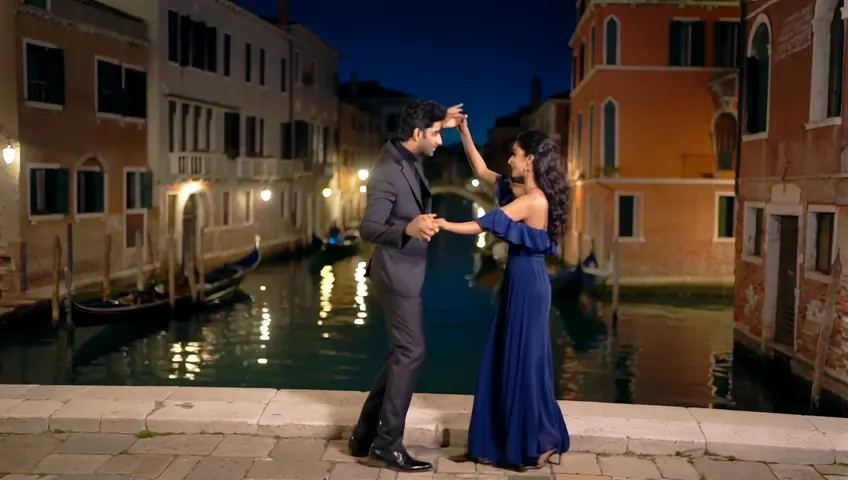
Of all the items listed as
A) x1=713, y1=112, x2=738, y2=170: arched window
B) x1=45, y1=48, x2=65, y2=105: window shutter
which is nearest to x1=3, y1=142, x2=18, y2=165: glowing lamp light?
x1=45, y1=48, x2=65, y2=105: window shutter

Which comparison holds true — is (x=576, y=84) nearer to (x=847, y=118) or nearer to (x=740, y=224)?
(x=740, y=224)

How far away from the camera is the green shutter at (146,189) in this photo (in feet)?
49.6

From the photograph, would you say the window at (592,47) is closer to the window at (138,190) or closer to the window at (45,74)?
the window at (138,190)

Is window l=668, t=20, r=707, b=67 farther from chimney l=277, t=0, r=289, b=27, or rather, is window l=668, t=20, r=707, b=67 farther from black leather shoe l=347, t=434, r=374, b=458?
black leather shoe l=347, t=434, r=374, b=458

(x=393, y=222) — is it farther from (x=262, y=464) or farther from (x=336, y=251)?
(x=336, y=251)

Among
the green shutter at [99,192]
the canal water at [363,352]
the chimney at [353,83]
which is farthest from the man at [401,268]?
the chimney at [353,83]

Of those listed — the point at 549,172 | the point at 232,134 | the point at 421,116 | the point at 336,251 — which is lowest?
the point at 336,251

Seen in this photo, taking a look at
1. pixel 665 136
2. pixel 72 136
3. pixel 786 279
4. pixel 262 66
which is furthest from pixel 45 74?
pixel 665 136

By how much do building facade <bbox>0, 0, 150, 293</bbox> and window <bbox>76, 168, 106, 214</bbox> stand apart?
2 cm

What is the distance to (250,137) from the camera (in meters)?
20.4

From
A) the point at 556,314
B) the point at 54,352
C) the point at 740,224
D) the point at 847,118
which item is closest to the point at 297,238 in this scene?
the point at 556,314

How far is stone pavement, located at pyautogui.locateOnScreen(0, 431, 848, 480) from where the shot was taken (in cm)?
311

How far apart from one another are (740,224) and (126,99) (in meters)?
10.5

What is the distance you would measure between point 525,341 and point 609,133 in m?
13.3
